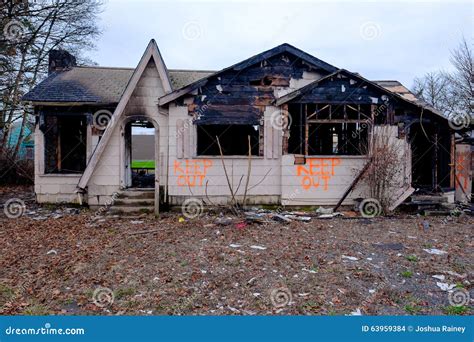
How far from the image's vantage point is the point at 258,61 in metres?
10.0

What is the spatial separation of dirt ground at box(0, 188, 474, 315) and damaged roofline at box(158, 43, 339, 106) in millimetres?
3863

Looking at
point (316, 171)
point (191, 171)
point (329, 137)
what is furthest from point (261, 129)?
point (329, 137)

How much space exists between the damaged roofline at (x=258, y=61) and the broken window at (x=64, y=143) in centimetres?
385

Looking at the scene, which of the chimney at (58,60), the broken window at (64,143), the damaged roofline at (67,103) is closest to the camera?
the damaged roofline at (67,103)

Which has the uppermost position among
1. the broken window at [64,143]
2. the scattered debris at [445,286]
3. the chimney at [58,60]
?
the chimney at [58,60]

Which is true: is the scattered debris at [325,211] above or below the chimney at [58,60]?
below

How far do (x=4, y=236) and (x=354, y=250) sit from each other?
807 centimetres

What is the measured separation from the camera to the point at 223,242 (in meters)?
6.93

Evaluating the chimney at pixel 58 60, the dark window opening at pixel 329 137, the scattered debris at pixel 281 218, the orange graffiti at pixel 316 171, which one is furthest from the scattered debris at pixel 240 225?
the chimney at pixel 58 60

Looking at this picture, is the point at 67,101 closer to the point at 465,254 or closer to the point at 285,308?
the point at 285,308

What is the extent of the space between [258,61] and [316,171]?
395 cm

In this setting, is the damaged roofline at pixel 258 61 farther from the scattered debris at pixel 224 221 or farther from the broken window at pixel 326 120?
the scattered debris at pixel 224 221

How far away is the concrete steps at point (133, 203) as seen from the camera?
31.8 ft

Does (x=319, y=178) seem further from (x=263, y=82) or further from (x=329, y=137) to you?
(x=329, y=137)
